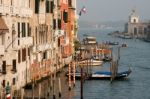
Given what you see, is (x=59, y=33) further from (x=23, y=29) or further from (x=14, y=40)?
(x=14, y=40)

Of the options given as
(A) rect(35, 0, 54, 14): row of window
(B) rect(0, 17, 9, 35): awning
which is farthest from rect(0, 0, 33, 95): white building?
(A) rect(35, 0, 54, 14): row of window

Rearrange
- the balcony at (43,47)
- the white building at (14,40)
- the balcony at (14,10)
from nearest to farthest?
the white building at (14,40) < the balcony at (14,10) < the balcony at (43,47)

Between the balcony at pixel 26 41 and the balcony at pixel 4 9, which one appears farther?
the balcony at pixel 26 41

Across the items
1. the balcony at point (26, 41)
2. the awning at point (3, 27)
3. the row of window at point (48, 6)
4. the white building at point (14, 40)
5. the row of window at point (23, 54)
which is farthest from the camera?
the row of window at point (48, 6)

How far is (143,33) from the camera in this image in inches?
7648

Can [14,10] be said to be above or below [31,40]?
above

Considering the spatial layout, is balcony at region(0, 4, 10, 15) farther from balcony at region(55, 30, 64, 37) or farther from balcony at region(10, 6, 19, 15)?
balcony at region(55, 30, 64, 37)

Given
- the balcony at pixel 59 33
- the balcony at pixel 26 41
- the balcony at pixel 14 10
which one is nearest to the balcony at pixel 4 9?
the balcony at pixel 14 10

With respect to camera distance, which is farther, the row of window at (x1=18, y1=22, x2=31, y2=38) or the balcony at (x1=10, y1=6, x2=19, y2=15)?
the row of window at (x1=18, y1=22, x2=31, y2=38)

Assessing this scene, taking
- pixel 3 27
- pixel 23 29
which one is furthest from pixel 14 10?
pixel 23 29

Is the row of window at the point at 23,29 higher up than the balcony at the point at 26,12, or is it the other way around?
the balcony at the point at 26,12

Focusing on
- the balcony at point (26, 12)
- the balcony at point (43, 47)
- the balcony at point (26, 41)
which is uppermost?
the balcony at point (26, 12)

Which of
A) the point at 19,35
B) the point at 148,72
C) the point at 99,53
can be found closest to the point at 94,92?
the point at 19,35

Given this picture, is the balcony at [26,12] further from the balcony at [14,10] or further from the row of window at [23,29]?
the balcony at [14,10]
